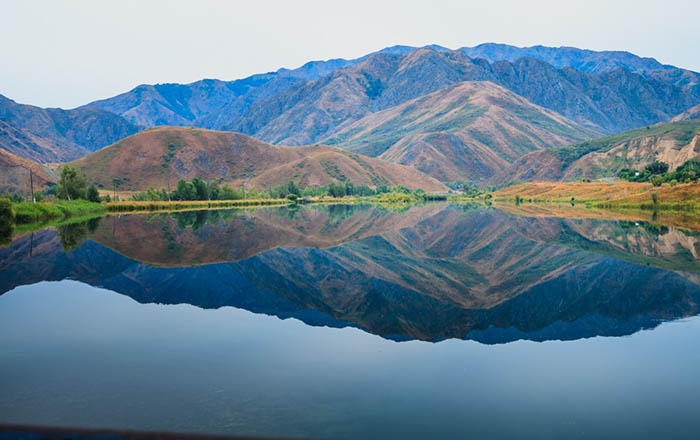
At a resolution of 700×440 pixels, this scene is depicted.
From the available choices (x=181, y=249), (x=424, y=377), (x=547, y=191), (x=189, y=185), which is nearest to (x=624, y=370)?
(x=424, y=377)

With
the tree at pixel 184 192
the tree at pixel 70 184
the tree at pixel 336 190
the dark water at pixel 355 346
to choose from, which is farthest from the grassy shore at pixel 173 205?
the dark water at pixel 355 346

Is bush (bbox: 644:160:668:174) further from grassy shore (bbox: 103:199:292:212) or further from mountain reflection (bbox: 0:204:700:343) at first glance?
grassy shore (bbox: 103:199:292:212)

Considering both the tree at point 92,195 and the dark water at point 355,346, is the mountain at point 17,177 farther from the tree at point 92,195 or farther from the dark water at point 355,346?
the dark water at point 355,346

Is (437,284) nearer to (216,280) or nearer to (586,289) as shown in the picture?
(586,289)

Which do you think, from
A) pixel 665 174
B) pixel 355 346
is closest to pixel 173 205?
pixel 355 346

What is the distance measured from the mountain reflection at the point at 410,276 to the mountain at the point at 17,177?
4019 inches

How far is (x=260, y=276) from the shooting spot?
30531 mm

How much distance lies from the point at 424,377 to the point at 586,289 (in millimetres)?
16717

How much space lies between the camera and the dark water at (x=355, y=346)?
10953mm

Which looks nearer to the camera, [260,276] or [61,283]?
[61,283]

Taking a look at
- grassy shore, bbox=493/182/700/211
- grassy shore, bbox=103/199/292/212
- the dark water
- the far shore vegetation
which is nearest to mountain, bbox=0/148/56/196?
the far shore vegetation

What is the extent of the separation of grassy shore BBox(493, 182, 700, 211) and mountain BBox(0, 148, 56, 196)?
13700 centimetres

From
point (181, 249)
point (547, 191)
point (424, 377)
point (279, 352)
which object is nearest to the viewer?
point (424, 377)

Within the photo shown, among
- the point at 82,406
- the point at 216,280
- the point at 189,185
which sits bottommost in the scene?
the point at 82,406
